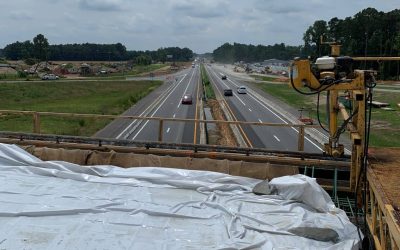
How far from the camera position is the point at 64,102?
67.5 meters

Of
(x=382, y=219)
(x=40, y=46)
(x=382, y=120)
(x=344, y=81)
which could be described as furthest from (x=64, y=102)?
(x=40, y=46)

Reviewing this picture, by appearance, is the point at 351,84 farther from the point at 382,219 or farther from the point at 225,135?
the point at 225,135

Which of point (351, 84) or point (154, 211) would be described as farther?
point (351, 84)

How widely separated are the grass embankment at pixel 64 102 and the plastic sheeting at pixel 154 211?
25936 millimetres

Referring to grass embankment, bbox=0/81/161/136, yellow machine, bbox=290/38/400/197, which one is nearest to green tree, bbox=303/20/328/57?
grass embankment, bbox=0/81/161/136

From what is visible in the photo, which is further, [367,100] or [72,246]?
[367,100]

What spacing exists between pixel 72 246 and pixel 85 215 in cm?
103

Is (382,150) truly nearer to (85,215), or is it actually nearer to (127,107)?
(85,215)

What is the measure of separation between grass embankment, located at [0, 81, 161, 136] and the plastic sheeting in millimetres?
25936

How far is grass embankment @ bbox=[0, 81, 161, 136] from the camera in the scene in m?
37.6

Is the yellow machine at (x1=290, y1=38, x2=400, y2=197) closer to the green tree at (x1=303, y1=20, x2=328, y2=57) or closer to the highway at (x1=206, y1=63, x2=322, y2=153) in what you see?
the highway at (x1=206, y1=63, x2=322, y2=153)

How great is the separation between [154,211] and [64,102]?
6360 cm

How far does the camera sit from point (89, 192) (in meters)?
7.98

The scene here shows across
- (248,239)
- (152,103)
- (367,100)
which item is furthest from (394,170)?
(152,103)
